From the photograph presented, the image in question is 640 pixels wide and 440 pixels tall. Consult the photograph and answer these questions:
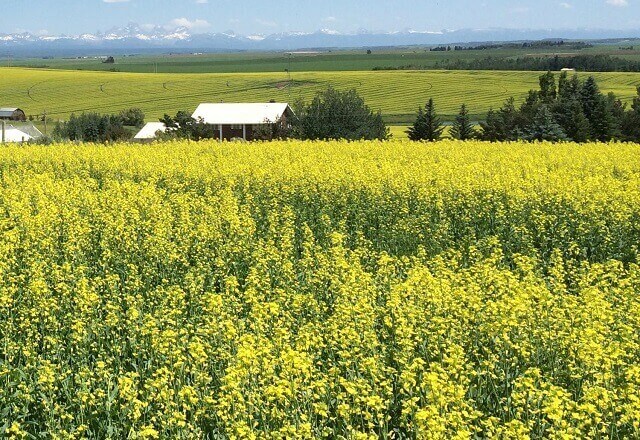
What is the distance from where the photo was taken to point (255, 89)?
376 feet

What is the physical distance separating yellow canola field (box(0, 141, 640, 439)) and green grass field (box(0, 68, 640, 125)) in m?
69.0

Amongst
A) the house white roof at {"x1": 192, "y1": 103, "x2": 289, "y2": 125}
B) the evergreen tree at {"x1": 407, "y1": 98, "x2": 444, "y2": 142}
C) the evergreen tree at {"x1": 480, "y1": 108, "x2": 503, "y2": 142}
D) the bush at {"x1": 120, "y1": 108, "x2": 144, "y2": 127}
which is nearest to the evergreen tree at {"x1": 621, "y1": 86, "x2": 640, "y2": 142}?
the evergreen tree at {"x1": 480, "y1": 108, "x2": 503, "y2": 142}

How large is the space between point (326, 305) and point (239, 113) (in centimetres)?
6723

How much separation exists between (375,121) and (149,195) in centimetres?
3265

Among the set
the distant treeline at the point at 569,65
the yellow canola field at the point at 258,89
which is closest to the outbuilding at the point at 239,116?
the yellow canola field at the point at 258,89

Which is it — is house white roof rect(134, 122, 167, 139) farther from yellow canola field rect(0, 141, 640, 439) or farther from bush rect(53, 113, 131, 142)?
yellow canola field rect(0, 141, 640, 439)

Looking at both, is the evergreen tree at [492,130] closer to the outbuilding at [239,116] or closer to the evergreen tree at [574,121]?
the evergreen tree at [574,121]

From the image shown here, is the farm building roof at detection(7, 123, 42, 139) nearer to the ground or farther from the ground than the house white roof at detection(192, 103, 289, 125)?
nearer to the ground

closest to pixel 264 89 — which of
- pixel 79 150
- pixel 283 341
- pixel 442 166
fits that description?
pixel 79 150

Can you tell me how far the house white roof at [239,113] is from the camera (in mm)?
74125

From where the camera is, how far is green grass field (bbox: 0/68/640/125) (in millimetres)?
97000

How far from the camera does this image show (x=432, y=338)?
7.90m

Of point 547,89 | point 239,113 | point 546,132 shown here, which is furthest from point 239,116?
point 546,132

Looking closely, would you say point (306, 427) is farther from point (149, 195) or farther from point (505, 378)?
point (149, 195)
